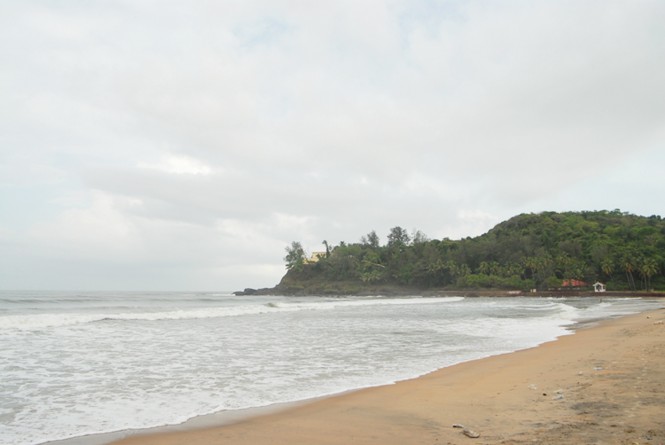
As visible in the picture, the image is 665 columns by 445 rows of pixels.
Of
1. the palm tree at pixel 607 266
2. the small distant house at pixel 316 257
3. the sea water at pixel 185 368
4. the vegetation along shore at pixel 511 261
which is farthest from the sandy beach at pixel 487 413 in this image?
the small distant house at pixel 316 257

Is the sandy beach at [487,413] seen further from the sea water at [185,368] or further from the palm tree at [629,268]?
the palm tree at [629,268]

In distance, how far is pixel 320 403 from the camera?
7.21 m

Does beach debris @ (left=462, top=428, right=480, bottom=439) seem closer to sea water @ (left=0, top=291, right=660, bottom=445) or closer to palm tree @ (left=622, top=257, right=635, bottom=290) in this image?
sea water @ (left=0, top=291, right=660, bottom=445)

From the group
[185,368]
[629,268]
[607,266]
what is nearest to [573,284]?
[607,266]

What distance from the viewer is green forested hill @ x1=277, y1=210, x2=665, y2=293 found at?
90.8 metres

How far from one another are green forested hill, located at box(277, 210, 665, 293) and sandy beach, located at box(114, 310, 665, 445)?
90.4m

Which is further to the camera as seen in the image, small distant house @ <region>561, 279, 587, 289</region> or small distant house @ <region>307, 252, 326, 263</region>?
small distant house @ <region>307, 252, 326, 263</region>

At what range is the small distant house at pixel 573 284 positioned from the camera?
90250 millimetres

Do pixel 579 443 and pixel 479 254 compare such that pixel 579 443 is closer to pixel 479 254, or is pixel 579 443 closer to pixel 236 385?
pixel 236 385

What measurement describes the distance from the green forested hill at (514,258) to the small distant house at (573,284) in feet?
0.91

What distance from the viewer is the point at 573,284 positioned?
91.3m

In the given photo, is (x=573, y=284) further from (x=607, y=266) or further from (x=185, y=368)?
(x=185, y=368)

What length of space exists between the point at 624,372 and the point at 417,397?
3962 mm

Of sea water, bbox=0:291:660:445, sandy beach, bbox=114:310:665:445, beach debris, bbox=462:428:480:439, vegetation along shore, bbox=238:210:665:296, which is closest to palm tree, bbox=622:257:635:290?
vegetation along shore, bbox=238:210:665:296
